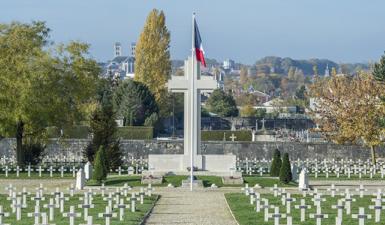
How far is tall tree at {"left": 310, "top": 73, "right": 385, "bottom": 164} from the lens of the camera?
7144 centimetres

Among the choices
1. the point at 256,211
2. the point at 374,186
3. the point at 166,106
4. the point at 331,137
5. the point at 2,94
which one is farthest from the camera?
the point at 166,106

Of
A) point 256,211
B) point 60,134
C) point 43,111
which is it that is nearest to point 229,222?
point 256,211

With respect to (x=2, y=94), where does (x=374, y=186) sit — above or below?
below

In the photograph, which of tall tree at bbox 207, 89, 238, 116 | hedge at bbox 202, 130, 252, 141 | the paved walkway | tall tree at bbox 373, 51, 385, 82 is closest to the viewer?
the paved walkway

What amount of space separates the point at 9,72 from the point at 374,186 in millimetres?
21095

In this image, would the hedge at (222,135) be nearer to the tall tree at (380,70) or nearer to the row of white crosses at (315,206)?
the tall tree at (380,70)

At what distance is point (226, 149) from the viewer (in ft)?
265

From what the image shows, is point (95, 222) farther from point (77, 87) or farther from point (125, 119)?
point (125, 119)

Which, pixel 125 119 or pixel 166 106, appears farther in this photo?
pixel 166 106

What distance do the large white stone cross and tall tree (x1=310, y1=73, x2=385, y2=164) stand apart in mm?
15789

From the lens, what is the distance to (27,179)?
56562 mm

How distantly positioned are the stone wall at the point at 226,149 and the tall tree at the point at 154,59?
3405 centimetres

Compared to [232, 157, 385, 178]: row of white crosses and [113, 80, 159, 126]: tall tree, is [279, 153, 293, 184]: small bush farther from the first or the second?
[113, 80, 159, 126]: tall tree

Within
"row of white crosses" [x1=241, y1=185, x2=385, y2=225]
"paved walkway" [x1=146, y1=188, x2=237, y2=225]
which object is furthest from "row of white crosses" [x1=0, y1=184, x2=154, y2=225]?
"row of white crosses" [x1=241, y1=185, x2=385, y2=225]
